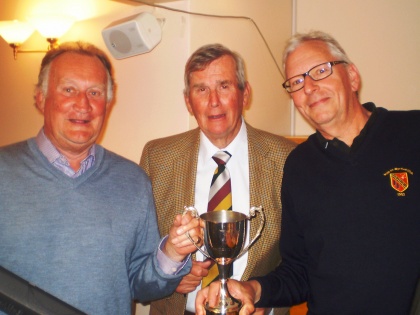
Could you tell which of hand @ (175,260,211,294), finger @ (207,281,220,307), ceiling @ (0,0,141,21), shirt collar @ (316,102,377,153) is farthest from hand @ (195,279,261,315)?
ceiling @ (0,0,141,21)

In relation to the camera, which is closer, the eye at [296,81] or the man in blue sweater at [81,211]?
the man in blue sweater at [81,211]

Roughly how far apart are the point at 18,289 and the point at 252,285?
1220 millimetres

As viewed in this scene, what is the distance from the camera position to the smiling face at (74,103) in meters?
1.68

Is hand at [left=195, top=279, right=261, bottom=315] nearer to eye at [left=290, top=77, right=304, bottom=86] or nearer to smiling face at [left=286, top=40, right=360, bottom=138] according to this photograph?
smiling face at [left=286, top=40, right=360, bottom=138]

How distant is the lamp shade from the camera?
3793 mm

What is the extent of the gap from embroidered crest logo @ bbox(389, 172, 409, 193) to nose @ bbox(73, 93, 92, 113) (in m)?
1.19

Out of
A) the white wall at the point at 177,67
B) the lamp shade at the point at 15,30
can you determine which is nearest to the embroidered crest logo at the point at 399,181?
the white wall at the point at 177,67

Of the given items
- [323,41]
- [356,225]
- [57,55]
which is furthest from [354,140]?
[57,55]

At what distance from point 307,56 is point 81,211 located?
1.10m

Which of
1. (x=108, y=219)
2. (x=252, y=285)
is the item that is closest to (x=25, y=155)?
(x=108, y=219)

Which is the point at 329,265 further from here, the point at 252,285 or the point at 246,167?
the point at 246,167

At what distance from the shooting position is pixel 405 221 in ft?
5.24

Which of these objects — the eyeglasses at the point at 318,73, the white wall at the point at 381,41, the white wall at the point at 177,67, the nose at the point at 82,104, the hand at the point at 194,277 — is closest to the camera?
the nose at the point at 82,104

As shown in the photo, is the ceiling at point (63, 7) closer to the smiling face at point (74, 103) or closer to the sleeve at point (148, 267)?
the smiling face at point (74, 103)
